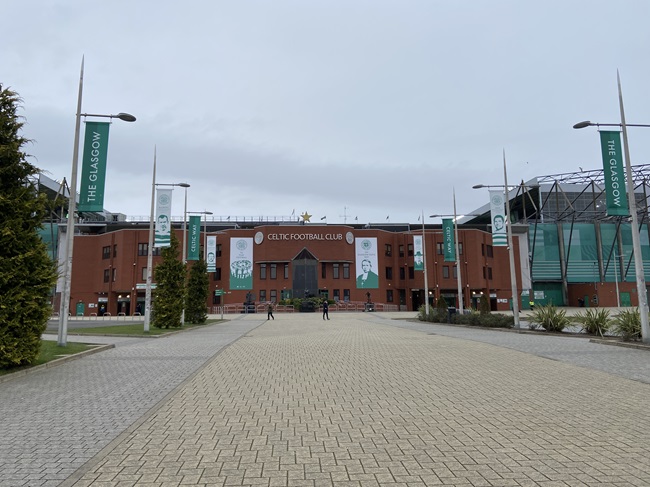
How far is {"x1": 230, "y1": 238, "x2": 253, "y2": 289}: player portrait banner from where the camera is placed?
63500 mm

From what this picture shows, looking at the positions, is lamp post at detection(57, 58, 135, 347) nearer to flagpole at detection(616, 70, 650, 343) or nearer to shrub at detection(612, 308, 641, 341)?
flagpole at detection(616, 70, 650, 343)

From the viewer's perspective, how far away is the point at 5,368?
10914 millimetres

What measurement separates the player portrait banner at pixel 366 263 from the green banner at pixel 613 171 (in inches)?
1855

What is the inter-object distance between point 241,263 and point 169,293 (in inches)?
1467

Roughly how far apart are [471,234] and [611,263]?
24204 millimetres

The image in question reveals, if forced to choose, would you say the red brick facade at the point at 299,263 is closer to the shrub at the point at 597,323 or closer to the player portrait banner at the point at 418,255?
the player portrait banner at the point at 418,255

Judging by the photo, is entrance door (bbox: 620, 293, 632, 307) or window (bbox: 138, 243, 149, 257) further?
entrance door (bbox: 620, 293, 632, 307)

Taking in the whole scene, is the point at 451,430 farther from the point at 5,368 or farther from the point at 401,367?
the point at 5,368

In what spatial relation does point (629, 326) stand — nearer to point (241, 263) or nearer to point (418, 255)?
point (418, 255)

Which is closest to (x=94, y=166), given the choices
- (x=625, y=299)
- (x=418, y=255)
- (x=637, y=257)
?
(x=637, y=257)

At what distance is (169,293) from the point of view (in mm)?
26875

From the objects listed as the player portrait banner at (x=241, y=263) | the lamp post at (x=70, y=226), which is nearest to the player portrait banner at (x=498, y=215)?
the lamp post at (x=70, y=226)

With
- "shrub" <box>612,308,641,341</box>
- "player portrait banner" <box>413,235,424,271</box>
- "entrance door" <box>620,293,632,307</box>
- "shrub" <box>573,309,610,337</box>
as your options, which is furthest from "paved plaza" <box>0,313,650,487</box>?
"entrance door" <box>620,293,632,307</box>

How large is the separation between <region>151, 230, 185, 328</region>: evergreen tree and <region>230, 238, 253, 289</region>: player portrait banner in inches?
1404
